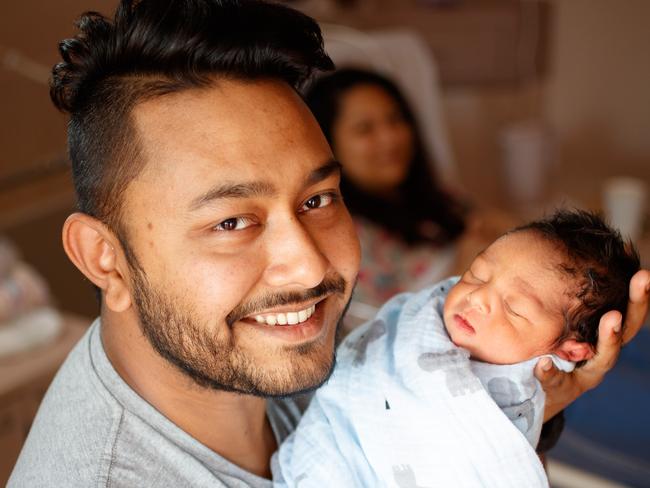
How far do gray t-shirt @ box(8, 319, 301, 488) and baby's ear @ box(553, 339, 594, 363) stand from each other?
0.42 metres

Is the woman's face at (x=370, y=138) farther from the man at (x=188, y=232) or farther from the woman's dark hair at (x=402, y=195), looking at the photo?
the man at (x=188, y=232)

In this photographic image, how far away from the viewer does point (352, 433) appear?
1.00 m

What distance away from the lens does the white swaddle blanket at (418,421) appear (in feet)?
2.98

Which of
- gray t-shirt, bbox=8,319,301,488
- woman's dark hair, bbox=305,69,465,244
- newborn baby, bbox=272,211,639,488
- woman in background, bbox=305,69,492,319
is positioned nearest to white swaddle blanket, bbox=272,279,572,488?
newborn baby, bbox=272,211,639,488

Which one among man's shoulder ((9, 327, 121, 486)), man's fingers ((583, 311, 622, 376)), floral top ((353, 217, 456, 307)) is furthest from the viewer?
floral top ((353, 217, 456, 307))

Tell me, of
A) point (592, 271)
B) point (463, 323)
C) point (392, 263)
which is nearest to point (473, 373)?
point (463, 323)

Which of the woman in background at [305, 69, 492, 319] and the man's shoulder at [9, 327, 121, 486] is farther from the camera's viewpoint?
the woman in background at [305, 69, 492, 319]

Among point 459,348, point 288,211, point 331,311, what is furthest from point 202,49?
point 459,348

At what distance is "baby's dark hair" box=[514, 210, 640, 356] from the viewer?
98 centimetres

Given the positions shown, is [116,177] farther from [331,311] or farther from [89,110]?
[331,311]

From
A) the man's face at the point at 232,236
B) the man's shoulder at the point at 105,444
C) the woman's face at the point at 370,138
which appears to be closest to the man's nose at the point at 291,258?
the man's face at the point at 232,236

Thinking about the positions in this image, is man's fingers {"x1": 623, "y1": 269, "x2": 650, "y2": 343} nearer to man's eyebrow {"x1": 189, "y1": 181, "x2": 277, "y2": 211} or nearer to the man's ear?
man's eyebrow {"x1": 189, "y1": 181, "x2": 277, "y2": 211}

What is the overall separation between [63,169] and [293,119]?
5.97 ft

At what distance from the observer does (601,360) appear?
0.99 metres
